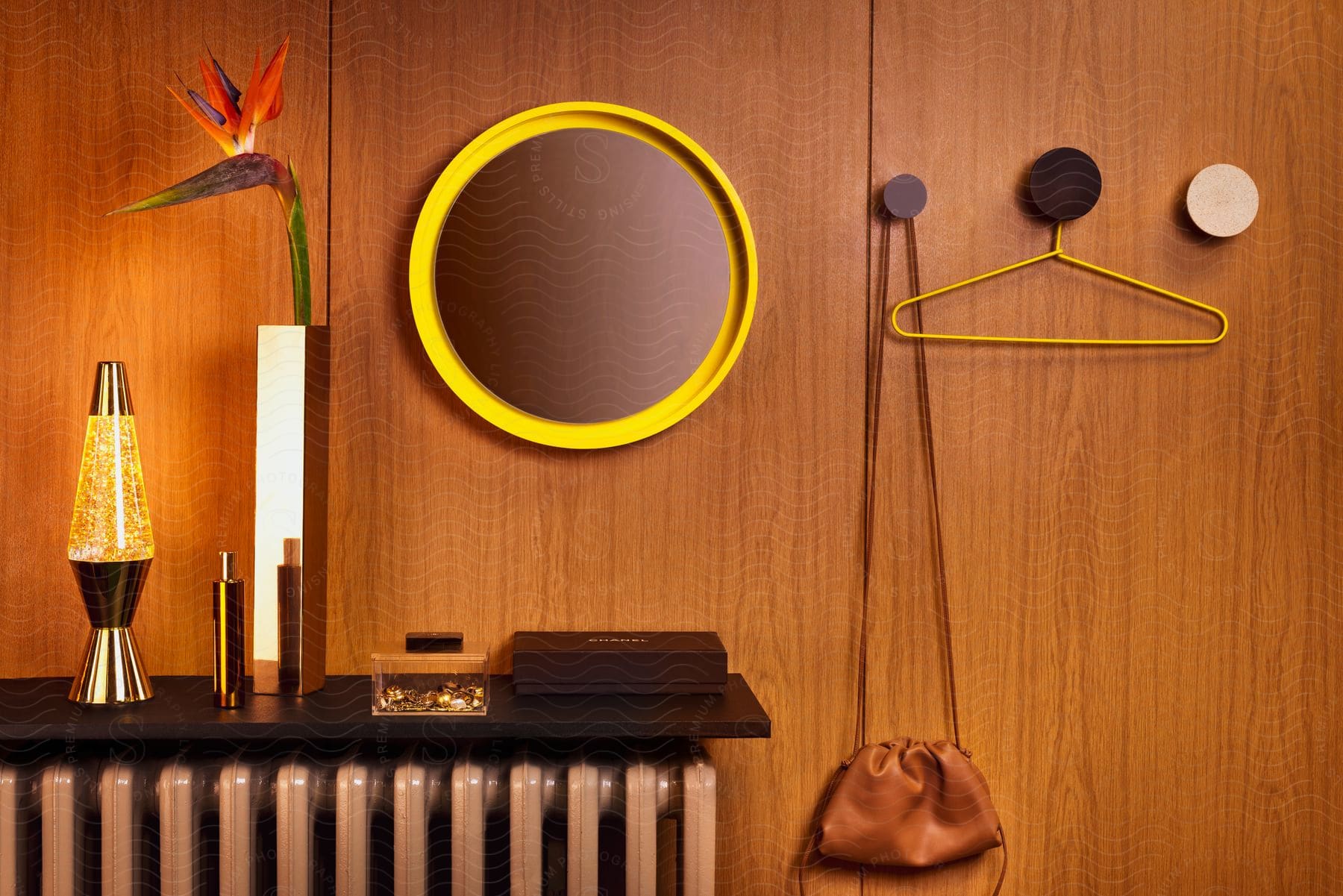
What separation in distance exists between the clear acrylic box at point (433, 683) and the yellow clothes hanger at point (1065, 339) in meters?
0.85

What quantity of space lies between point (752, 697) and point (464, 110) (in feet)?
3.36

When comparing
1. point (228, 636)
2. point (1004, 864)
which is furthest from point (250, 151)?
point (1004, 864)

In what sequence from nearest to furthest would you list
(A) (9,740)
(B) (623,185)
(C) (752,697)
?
(A) (9,740), (C) (752,697), (B) (623,185)

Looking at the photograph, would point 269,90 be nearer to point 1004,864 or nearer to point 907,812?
point 907,812

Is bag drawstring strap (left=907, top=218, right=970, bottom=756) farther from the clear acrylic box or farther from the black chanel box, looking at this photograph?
the clear acrylic box

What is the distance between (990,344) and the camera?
5.31 ft

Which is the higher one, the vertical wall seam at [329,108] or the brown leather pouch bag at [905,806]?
the vertical wall seam at [329,108]

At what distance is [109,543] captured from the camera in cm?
139

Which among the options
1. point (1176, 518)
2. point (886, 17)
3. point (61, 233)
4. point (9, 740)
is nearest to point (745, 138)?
point (886, 17)

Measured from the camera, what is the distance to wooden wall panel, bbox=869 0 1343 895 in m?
1.61

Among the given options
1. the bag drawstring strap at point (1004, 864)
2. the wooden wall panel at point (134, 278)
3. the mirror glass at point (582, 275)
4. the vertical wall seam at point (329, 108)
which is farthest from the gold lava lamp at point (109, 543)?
the bag drawstring strap at point (1004, 864)

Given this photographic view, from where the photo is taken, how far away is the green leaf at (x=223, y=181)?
53.6 inches

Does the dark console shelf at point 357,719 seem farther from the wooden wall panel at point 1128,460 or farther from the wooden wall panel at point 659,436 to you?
the wooden wall panel at point 1128,460

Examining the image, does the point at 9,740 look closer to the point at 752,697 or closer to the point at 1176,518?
the point at 752,697
